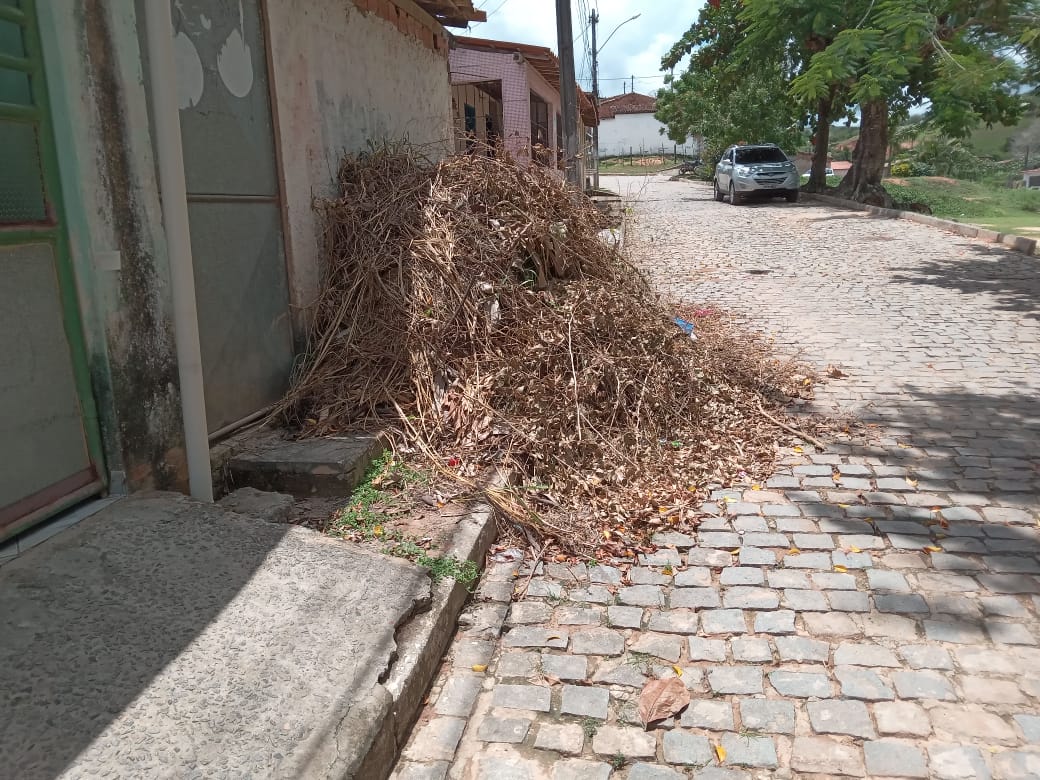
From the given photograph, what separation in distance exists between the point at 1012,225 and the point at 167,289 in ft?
60.8

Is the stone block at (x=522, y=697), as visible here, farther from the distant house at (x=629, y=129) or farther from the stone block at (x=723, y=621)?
the distant house at (x=629, y=129)

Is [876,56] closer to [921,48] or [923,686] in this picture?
[921,48]

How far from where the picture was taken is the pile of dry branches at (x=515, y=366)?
4.37m

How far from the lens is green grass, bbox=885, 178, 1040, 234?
1808cm

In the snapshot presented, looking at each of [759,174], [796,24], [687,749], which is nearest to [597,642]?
[687,749]

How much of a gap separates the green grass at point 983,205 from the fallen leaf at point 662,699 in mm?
15540

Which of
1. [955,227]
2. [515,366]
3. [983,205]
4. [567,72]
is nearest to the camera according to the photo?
[515,366]

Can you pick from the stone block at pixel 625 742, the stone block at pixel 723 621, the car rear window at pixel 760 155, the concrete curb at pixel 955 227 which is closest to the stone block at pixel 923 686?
the stone block at pixel 723 621

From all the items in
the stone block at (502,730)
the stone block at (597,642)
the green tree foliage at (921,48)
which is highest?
the green tree foliage at (921,48)

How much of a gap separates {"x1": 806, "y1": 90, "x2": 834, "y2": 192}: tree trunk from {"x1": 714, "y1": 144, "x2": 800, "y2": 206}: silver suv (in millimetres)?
2465

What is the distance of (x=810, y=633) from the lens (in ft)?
10.1

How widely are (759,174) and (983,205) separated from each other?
870 cm

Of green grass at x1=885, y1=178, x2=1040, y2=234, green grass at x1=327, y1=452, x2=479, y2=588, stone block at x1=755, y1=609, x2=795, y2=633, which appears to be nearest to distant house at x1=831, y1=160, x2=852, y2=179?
green grass at x1=885, y1=178, x2=1040, y2=234

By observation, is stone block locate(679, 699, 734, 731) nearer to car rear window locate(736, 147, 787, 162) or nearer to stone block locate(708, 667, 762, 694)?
stone block locate(708, 667, 762, 694)
